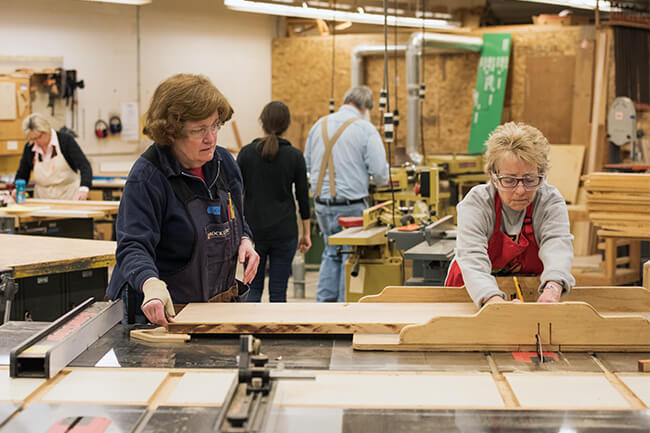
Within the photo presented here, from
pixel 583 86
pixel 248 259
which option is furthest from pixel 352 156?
pixel 583 86

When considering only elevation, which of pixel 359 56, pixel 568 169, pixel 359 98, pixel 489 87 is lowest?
pixel 568 169

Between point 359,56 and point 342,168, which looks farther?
point 359,56

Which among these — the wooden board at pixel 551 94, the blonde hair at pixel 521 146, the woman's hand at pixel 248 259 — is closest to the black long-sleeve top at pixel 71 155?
the woman's hand at pixel 248 259

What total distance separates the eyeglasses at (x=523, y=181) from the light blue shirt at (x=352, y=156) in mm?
3120

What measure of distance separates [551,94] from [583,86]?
0.38m

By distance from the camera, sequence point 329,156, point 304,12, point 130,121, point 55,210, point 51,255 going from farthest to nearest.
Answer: point 130,121 → point 304,12 → point 55,210 → point 329,156 → point 51,255

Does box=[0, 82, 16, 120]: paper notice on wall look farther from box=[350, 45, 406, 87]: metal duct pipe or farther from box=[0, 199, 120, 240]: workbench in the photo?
box=[350, 45, 406, 87]: metal duct pipe

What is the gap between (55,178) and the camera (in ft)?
20.9

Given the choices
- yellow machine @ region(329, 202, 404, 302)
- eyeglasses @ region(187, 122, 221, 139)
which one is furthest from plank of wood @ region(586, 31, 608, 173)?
eyeglasses @ region(187, 122, 221, 139)

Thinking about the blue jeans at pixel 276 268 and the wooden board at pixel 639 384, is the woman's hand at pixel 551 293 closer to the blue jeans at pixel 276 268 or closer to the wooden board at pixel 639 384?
the wooden board at pixel 639 384

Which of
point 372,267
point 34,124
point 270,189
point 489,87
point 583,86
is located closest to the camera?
point 270,189

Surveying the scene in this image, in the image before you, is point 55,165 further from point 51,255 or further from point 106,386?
point 106,386

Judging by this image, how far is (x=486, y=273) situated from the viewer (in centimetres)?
222

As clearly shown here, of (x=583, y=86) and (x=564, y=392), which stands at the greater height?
(x=583, y=86)
